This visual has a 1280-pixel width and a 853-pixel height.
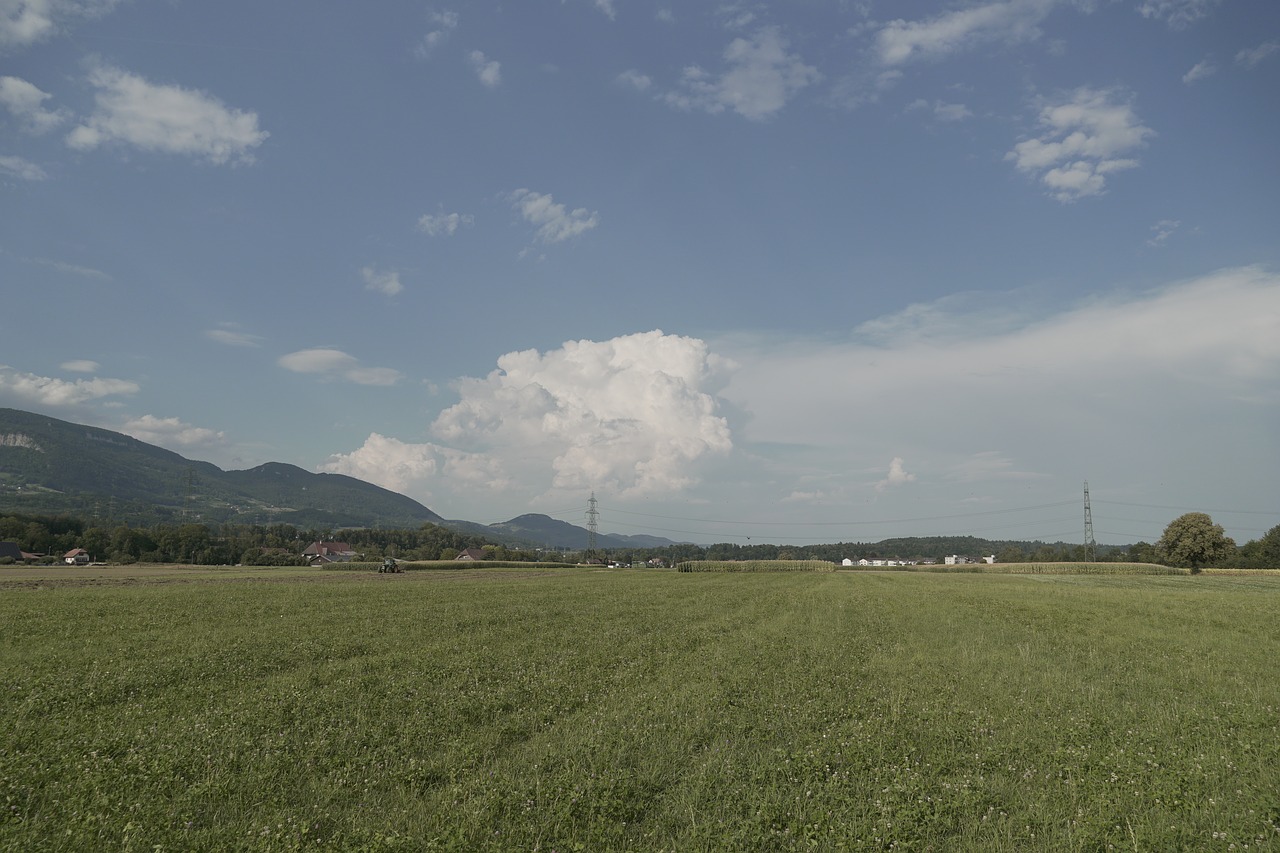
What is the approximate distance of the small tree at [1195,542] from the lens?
13100 cm

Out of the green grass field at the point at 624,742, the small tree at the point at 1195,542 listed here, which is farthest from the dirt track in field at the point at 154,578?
the small tree at the point at 1195,542

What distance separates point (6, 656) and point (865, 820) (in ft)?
78.4

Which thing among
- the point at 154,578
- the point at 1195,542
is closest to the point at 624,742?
the point at 154,578

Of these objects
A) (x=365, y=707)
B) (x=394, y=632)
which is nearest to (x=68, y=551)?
(x=394, y=632)

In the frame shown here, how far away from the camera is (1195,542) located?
132m

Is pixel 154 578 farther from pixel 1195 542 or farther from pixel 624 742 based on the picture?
pixel 1195 542

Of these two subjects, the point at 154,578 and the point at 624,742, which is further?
the point at 154,578

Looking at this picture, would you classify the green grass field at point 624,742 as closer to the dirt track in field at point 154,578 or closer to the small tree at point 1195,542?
the dirt track in field at point 154,578

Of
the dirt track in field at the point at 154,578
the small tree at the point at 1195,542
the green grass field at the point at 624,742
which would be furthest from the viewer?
the small tree at the point at 1195,542

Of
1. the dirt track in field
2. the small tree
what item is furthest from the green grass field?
the small tree

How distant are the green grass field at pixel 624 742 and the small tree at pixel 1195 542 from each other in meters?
135

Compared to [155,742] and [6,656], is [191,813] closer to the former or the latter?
[155,742]

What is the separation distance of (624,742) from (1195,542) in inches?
6292

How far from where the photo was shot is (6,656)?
20.3m
